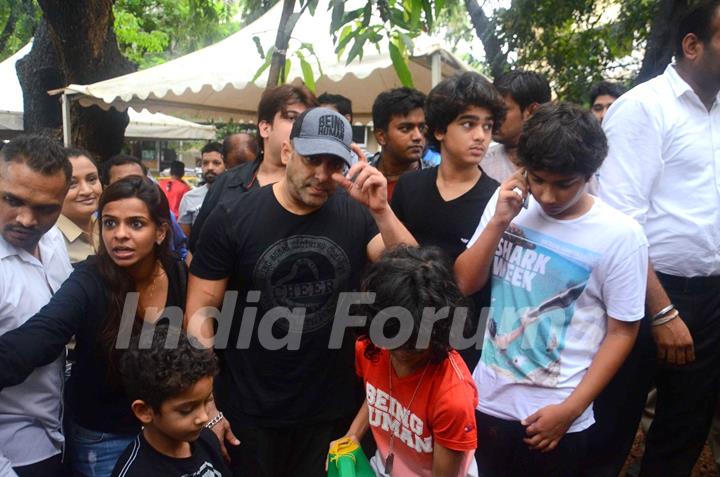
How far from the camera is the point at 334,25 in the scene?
2.48 metres

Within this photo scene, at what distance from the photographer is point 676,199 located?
249 centimetres

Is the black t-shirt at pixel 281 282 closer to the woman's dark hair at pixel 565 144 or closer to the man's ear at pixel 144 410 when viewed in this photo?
the man's ear at pixel 144 410

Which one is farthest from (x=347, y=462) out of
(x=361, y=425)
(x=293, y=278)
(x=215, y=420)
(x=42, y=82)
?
(x=42, y=82)

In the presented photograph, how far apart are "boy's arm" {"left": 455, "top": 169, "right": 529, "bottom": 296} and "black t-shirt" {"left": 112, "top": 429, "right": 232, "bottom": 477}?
108cm

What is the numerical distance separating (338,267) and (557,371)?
90 cm

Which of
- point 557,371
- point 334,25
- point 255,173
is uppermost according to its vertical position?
point 334,25

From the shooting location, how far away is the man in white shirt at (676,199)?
244 centimetres

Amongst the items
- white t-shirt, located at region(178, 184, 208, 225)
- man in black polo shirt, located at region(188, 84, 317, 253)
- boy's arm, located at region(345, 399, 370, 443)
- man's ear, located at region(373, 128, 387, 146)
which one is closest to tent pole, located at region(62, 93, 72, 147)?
white t-shirt, located at region(178, 184, 208, 225)

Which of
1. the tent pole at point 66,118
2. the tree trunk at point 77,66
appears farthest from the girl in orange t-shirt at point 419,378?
the tree trunk at point 77,66

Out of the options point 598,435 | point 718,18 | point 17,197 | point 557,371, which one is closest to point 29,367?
point 17,197

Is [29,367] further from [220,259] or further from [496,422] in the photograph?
[496,422]

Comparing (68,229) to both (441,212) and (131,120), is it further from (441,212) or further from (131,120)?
(131,120)

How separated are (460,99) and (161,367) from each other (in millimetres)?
1670

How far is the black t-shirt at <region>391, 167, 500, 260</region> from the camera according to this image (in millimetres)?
2619
